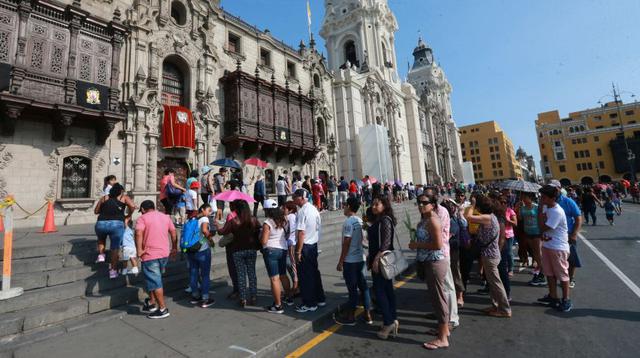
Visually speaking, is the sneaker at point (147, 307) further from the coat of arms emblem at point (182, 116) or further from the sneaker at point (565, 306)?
the coat of arms emblem at point (182, 116)

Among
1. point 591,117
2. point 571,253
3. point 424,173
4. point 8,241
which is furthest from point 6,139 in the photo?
point 591,117

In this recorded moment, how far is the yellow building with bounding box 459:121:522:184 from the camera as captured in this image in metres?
84.9

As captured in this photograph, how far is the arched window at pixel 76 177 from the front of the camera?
452 inches

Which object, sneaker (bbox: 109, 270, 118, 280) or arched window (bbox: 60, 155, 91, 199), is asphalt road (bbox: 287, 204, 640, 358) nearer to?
sneaker (bbox: 109, 270, 118, 280)

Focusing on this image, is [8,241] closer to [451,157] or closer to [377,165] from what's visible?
[377,165]

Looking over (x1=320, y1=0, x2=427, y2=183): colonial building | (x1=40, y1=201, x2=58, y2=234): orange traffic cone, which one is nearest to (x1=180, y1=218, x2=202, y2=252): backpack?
(x1=40, y1=201, x2=58, y2=234): orange traffic cone

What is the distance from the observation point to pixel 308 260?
4.88m

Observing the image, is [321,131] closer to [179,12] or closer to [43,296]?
[179,12]

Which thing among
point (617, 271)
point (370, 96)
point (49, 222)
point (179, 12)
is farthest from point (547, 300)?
point (370, 96)

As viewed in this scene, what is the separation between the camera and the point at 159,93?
14.5 m

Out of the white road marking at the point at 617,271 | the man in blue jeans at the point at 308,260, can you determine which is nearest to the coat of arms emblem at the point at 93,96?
the man in blue jeans at the point at 308,260

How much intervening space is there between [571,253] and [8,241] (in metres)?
10.3

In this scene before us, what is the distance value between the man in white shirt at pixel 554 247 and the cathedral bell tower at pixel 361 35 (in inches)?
1255

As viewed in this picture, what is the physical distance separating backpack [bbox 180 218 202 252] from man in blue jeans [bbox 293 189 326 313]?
6.31 feet
